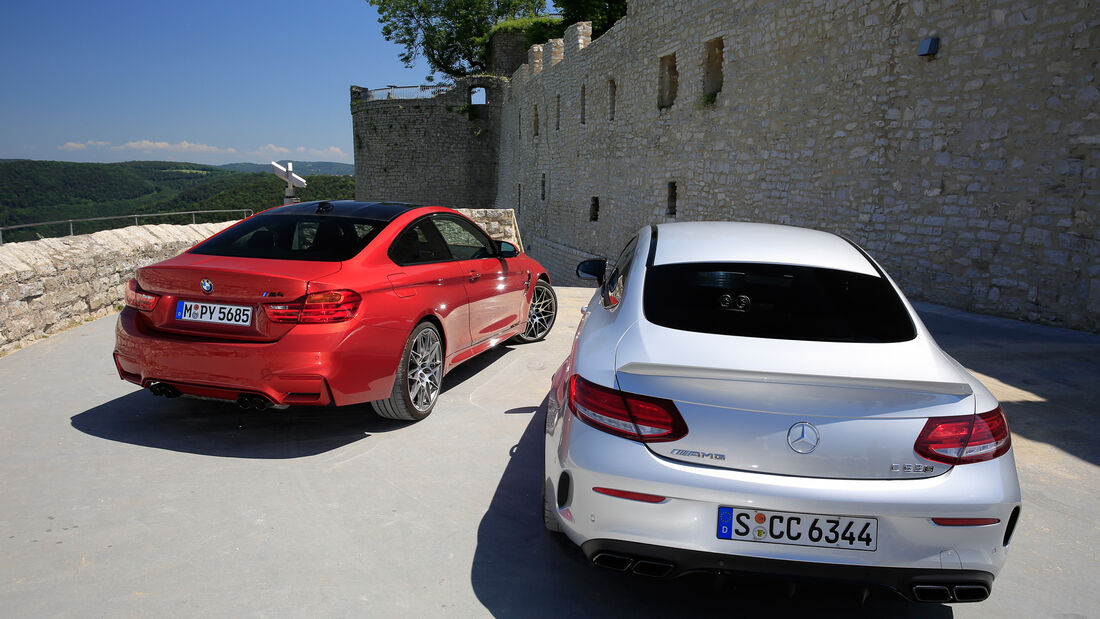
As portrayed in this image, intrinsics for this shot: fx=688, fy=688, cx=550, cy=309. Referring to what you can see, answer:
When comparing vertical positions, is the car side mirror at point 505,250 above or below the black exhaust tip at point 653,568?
above

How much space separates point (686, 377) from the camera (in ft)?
7.05

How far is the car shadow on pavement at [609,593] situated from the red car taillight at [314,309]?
4.84 feet

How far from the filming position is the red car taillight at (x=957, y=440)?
81.3 inches

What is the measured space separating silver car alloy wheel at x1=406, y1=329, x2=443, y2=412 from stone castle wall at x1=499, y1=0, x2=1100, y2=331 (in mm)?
6840

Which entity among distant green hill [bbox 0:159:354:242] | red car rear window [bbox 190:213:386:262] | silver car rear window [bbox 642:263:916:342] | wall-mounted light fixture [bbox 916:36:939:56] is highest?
wall-mounted light fixture [bbox 916:36:939:56]

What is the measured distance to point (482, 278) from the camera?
5.18 meters

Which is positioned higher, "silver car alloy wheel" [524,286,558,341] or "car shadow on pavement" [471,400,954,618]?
"silver car alloy wheel" [524,286,558,341]

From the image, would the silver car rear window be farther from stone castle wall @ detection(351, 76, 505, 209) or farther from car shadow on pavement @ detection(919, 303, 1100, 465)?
stone castle wall @ detection(351, 76, 505, 209)

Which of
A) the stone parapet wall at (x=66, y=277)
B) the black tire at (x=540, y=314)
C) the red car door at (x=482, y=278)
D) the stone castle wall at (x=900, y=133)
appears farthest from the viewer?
the stone castle wall at (x=900, y=133)

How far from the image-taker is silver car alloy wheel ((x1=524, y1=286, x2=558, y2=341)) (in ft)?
21.4

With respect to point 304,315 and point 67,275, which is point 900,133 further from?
point 67,275

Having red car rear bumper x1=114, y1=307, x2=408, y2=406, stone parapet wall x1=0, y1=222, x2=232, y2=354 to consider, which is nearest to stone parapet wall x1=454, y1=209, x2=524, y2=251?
stone parapet wall x1=0, y1=222, x2=232, y2=354

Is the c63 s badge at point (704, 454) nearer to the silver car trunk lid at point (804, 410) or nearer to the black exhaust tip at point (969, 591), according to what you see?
the silver car trunk lid at point (804, 410)

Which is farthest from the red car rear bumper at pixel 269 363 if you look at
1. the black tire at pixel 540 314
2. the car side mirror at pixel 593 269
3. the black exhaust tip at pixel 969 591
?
the black exhaust tip at pixel 969 591
